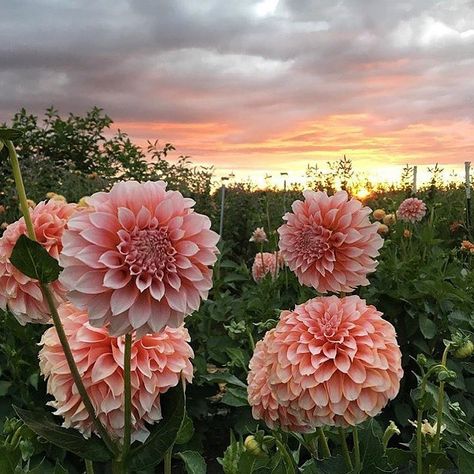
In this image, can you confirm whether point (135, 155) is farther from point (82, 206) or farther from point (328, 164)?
point (82, 206)

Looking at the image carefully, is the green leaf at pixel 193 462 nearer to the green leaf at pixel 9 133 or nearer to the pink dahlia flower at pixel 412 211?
the green leaf at pixel 9 133

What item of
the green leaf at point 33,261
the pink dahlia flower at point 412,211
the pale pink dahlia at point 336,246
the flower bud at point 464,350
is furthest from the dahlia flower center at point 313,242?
the pink dahlia flower at point 412,211

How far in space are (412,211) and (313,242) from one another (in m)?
2.67

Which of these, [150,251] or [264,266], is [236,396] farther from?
[264,266]

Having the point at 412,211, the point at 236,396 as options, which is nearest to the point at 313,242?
the point at 236,396

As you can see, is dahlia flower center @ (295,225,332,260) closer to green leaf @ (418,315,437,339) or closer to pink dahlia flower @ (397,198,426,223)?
green leaf @ (418,315,437,339)

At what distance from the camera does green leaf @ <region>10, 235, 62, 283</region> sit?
0.75 m

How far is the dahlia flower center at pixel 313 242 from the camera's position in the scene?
1151 mm

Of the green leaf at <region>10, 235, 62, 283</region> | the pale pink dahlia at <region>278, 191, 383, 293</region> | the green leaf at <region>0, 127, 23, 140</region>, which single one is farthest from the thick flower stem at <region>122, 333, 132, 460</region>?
the pale pink dahlia at <region>278, 191, 383, 293</region>

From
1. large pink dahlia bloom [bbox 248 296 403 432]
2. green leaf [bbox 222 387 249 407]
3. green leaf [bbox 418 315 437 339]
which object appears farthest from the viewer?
green leaf [bbox 418 315 437 339]

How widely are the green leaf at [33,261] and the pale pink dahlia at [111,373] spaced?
0.16 m

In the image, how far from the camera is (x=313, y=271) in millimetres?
1175

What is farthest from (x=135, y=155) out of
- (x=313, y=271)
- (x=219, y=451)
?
(x=313, y=271)

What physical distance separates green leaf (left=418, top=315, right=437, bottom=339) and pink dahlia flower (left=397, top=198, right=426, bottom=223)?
1.42 meters
